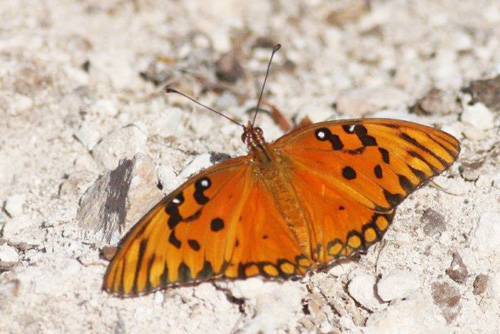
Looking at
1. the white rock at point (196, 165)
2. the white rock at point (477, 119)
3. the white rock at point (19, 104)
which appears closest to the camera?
the white rock at point (196, 165)

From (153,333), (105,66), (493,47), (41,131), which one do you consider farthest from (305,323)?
(493,47)

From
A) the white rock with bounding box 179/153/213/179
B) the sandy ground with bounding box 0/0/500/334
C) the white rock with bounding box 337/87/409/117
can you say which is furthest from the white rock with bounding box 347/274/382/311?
the white rock with bounding box 337/87/409/117

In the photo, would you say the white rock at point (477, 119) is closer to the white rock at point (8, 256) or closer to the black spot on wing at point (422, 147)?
the black spot on wing at point (422, 147)

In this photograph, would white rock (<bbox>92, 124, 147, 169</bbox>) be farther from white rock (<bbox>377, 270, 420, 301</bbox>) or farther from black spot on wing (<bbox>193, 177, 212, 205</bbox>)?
white rock (<bbox>377, 270, 420, 301</bbox>)

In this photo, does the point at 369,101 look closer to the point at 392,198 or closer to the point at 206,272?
the point at 392,198

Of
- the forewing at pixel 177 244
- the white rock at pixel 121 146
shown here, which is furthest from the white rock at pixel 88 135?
the forewing at pixel 177 244
